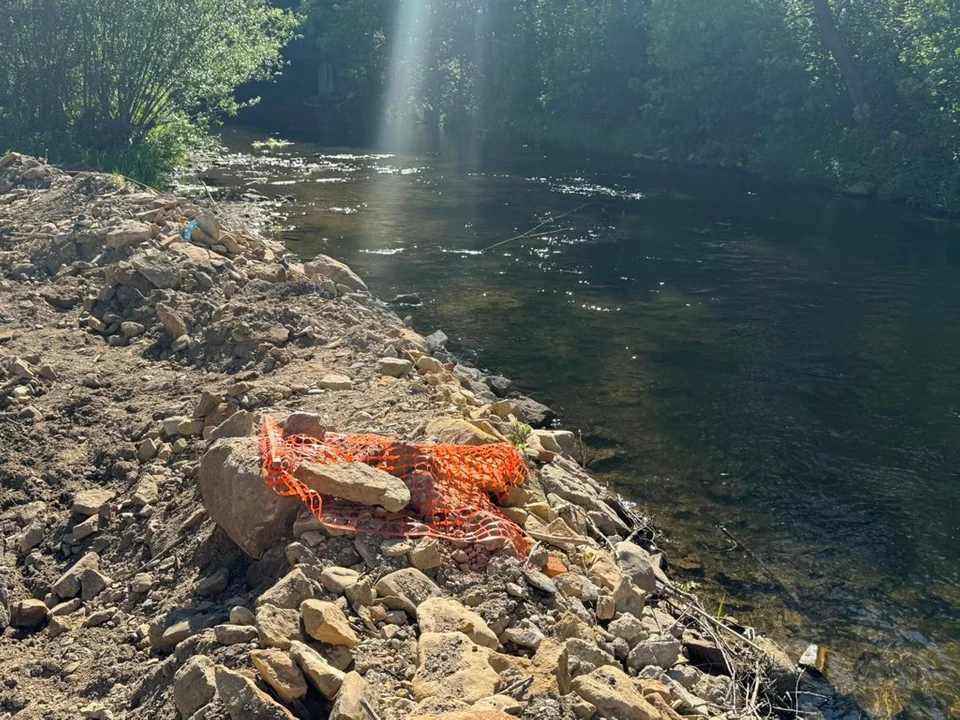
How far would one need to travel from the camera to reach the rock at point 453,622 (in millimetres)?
5797

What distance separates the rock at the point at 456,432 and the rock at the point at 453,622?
2232mm

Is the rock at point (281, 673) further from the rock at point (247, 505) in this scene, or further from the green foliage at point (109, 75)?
the green foliage at point (109, 75)

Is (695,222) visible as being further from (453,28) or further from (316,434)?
(453,28)

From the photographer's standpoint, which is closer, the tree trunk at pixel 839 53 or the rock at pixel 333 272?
the rock at pixel 333 272

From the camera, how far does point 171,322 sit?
37.8 feet

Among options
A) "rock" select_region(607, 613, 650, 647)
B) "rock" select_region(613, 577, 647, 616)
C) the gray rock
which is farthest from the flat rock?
the gray rock

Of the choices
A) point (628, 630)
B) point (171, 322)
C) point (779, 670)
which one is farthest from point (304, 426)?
point (171, 322)

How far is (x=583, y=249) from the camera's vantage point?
2145 cm

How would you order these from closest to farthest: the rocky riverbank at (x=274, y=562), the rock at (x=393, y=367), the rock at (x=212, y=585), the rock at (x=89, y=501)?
1. the rocky riverbank at (x=274, y=562)
2. the rock at (x=212, y=585)
3. the rock at (x=89, y=501)
4. the rock at (x=393, y=367)

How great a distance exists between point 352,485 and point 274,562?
0.68 meters

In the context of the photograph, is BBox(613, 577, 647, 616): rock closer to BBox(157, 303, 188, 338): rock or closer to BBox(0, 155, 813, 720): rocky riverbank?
BBox(0, 155, 813, 720): rocky riverbank

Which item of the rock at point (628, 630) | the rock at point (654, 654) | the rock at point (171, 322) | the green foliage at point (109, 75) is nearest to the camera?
the rock at point (654, 654)

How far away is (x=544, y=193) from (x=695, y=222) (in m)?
5.01

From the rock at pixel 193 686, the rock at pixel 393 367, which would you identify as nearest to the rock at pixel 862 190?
the rock at pixel 393 367
